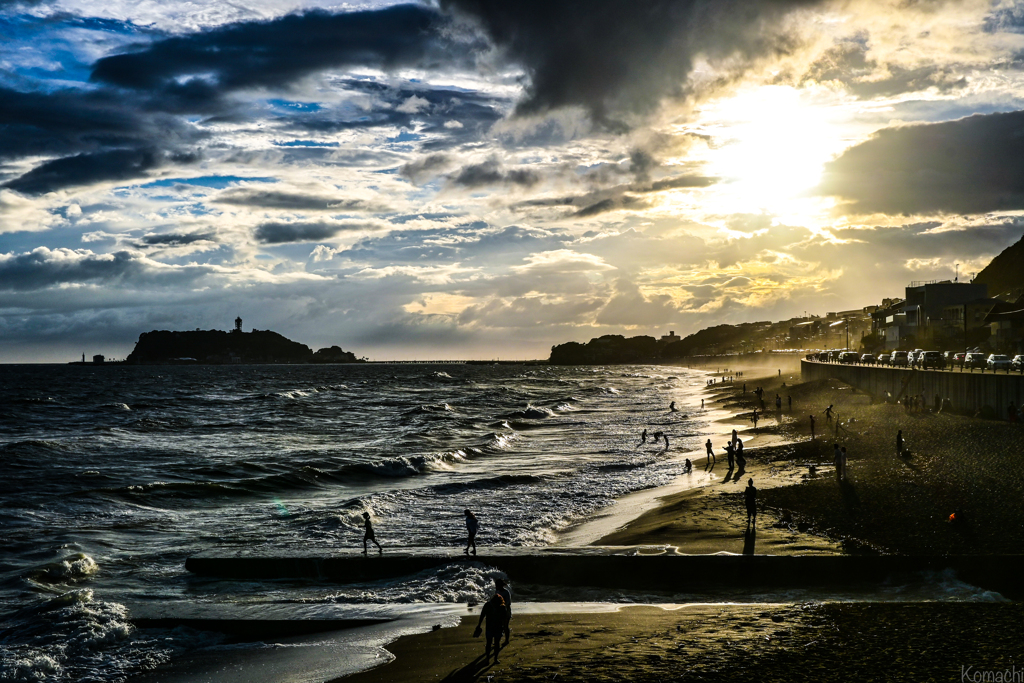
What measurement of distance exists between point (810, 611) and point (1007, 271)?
511 ft

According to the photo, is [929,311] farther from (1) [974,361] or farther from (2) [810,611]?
(2) [810,611]

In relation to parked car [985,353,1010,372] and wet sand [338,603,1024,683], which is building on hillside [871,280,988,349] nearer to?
parked car [985,353,1010,372]

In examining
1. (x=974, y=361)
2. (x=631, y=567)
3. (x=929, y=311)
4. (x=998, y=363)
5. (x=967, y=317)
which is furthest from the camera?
(x=929, y=311)

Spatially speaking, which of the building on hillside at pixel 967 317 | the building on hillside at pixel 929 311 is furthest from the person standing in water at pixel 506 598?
the building on hillside at pixel 929 311

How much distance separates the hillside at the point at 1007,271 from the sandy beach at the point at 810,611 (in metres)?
126

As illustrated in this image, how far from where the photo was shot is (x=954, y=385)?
131 ft

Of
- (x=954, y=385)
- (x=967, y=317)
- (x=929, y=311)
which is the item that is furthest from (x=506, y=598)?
(x=929, y=311)

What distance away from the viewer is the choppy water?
15.5 meters

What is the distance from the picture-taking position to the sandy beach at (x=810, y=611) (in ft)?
36.8

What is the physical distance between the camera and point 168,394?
10350 centimetres

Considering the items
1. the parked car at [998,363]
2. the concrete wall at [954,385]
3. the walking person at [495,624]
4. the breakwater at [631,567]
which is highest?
the parked car at [998,363]

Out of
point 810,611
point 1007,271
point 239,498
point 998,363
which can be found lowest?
point 239,498

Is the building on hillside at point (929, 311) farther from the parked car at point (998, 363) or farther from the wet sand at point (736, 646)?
the wet sand at point (736, 646)

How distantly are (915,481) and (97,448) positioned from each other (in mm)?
45270
